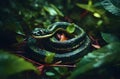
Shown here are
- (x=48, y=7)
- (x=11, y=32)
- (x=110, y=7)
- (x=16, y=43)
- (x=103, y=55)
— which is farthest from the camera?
(x=48, y=7)

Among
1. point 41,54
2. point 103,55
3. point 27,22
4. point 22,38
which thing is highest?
point 27,22

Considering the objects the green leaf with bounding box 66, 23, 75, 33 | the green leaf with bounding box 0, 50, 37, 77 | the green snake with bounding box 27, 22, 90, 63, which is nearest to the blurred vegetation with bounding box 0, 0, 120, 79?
the green leaf with bounding box 0, 50, 37, 77

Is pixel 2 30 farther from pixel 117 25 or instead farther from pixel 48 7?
pixel 117 25

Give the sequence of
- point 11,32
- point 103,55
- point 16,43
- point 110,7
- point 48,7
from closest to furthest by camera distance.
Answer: point 103,55 < point 11,32 < point 16,43 < point 110,7 < point 48,7

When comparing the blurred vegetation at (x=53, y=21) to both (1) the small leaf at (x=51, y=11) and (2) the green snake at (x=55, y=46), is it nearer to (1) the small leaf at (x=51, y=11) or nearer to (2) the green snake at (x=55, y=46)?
(1) the small leaf at (x=51, y=11)

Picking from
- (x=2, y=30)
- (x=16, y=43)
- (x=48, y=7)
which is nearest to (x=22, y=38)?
(x=16, y=43)

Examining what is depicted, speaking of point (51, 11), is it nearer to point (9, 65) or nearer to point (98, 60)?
point (98, 60)

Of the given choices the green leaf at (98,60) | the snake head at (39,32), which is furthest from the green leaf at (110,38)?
the snake head at (39,32)

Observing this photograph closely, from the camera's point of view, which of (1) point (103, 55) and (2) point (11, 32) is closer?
(1) point (103, 55)
